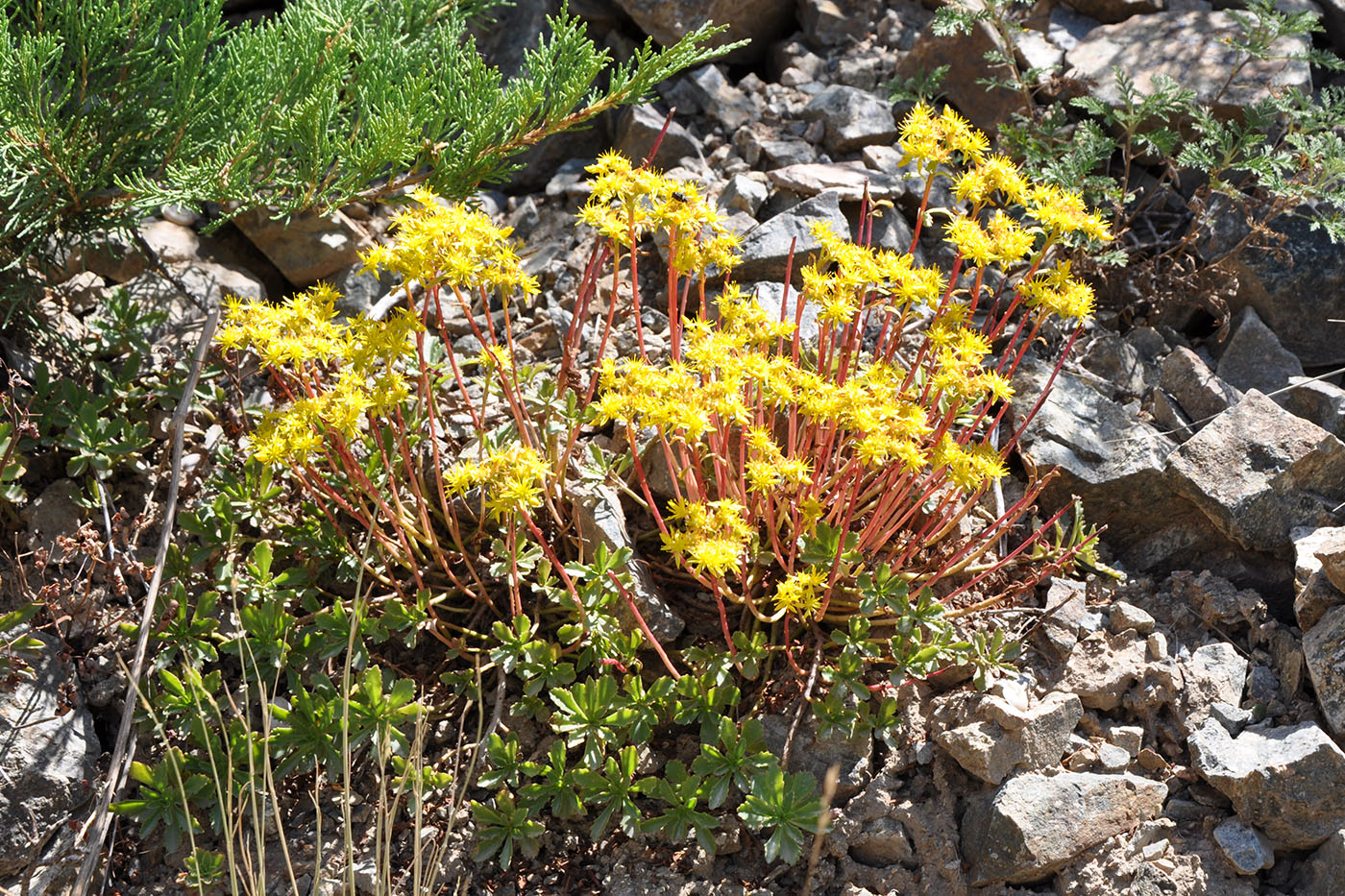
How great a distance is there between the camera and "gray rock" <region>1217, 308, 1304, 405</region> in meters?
3.38

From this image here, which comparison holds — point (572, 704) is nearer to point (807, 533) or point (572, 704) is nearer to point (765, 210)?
point (807, 533)

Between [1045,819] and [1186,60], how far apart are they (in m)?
2.90

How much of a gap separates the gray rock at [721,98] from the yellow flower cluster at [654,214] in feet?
5.61

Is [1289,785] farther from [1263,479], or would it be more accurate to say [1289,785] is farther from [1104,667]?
[1263,479]

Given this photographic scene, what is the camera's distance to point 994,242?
2369mm

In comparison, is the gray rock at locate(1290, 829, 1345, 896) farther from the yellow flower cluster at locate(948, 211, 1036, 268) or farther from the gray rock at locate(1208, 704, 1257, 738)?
the yellow flower cluster at locate(948, 211, 1036, 268)

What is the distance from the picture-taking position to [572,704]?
2.47 metres

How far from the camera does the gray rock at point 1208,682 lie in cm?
271

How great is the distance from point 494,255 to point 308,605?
1076mm

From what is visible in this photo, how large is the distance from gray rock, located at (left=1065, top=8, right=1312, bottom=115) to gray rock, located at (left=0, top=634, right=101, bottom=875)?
381cm

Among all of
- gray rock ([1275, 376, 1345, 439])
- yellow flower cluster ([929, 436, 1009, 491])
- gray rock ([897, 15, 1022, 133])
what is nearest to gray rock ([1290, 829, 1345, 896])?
yellow flower cluster ([929, 436, 1009, 491])

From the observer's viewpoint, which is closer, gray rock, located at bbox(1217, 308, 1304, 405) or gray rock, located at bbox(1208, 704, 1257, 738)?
gray rock, located at bbox(1208, 704, 1257, 738)

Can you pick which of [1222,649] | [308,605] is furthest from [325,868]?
[1222,649]

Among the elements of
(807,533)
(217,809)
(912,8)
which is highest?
(912,8)
